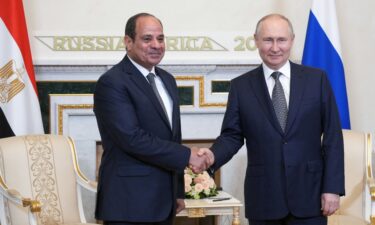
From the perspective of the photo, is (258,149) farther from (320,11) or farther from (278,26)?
(320,11)

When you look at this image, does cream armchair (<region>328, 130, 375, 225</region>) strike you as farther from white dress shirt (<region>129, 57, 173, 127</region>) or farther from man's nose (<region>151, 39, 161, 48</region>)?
man's nose (<region>151, 39, 161, 48</region>)

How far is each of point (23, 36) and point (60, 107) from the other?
0.66 metres

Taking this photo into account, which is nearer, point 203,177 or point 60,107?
point 203,177

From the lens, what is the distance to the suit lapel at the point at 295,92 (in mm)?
2984

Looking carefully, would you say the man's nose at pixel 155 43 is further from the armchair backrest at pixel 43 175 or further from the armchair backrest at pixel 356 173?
the armchair backrest at pixel 356 173

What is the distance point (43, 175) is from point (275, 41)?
1997mm

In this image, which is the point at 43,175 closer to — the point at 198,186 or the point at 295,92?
the point at 198,186

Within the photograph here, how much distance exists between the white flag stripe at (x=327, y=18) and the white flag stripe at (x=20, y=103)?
225 centimetres

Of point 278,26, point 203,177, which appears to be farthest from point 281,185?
point 203,177

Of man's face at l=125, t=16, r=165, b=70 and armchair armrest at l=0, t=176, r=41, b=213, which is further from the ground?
man's face at l=125, t=16, r=165, b=70

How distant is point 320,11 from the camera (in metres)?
5.30

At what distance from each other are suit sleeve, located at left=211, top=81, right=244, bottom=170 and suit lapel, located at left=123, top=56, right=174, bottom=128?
13.9 inches

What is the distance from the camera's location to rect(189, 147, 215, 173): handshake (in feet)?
10.4

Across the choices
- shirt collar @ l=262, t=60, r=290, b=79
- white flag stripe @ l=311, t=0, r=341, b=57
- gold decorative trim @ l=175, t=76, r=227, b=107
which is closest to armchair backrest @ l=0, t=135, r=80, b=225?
gold decorative trim @ l=175, t=76, r=227, b=107
